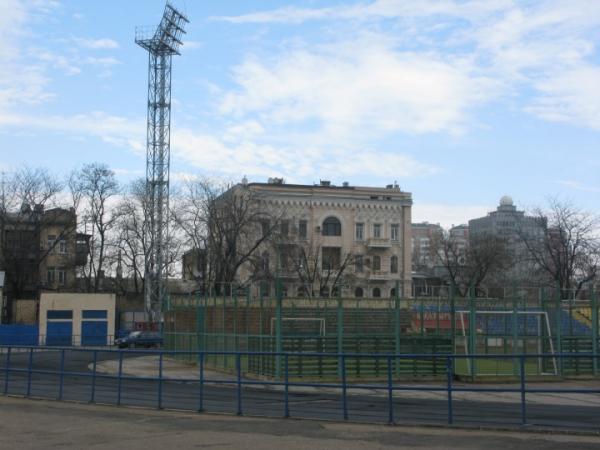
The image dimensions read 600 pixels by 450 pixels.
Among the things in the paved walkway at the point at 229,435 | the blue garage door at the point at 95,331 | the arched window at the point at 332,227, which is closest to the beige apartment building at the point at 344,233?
the arched window at the point at 332,227

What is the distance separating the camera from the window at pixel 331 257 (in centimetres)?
7431

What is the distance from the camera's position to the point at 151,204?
65188 millimetres

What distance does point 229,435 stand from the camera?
13.9 m

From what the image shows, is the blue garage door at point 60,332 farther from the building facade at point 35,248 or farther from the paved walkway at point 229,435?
the paved walkway at point 229,435

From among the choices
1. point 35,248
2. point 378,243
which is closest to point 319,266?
point 378,243

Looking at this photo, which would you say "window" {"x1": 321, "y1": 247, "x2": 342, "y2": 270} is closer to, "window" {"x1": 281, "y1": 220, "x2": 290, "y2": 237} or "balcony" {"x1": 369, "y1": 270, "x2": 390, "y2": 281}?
"balcony" {"x1": 369, "y1": 270, "x2": 390, "y2": 281}

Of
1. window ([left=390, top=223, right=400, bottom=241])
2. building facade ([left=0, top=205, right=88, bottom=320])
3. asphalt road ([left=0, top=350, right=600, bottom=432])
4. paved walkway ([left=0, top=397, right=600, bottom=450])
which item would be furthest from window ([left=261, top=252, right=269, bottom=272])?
paved walkway ([left=0, top=397, right=600, bottom=450])

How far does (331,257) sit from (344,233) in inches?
125

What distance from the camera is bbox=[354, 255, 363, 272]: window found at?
72794 millimetres

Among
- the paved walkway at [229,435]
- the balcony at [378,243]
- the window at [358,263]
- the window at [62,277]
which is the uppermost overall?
the balcony at [378,243]

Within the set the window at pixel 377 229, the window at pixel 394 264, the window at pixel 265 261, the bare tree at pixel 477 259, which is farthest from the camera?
the window at pixel 394 264

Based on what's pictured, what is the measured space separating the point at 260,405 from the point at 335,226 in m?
58.9

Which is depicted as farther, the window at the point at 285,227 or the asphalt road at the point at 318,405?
the window at the point at 285,227

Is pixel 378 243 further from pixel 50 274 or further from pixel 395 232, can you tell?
pixel 50 274
